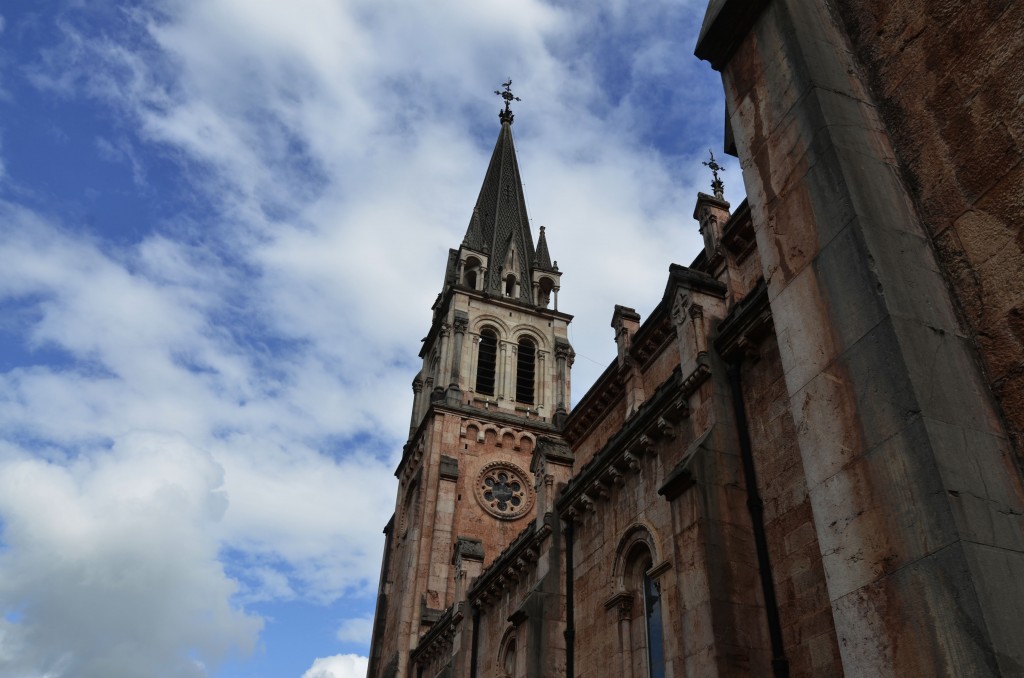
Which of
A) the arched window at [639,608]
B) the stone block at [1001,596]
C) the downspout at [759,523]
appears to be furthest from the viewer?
the arched window at [639,608]

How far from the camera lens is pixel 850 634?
15.1ft

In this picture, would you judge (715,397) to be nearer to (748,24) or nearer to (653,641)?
(653,641)

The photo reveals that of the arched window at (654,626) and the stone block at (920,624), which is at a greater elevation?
the arched window at (654,626)

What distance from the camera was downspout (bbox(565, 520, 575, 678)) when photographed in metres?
15.6

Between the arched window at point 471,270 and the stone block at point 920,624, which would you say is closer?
the stone block at point 920,624

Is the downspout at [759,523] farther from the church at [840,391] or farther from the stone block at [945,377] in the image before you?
the stone block at [945,377]

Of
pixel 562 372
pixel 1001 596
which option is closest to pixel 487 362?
pixel 562 372

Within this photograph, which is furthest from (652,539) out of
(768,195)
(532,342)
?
(532,342)

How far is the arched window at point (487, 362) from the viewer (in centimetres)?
4119

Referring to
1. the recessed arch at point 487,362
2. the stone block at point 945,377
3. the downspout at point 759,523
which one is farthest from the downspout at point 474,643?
the stone block at point 945,377

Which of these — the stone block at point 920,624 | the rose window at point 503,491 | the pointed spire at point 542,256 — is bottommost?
the stone block at point 920,624

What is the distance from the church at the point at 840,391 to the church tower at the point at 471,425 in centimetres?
1612

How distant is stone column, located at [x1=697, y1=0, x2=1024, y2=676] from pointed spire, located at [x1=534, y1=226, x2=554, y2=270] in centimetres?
4189

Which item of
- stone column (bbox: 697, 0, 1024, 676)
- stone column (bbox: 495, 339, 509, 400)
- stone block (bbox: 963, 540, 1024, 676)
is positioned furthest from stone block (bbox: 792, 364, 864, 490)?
stone column (bbox: 495, 339, 509, 400)
